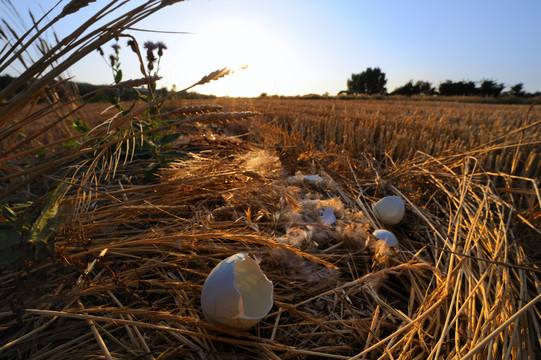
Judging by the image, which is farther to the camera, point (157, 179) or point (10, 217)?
point (157, 179)

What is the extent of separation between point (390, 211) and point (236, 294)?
1013mm

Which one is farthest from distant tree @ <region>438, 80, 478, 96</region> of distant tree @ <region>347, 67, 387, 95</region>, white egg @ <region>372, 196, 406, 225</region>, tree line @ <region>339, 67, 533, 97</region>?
white egg @ <region>372, 196, 406, 225</region>

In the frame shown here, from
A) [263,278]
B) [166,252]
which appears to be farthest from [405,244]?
[166,252]

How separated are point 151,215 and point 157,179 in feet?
1.19

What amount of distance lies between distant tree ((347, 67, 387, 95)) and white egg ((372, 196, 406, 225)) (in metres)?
→ 40.6

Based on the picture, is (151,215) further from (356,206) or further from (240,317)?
(356,206)

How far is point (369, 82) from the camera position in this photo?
38375 millimetres

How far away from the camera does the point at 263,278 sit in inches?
35.2

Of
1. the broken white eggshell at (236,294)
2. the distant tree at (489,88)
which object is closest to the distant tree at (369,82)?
the distant tree at (489,88)

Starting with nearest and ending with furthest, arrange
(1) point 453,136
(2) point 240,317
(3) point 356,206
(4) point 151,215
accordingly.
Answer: (2) point 240,317
(4) point 151,215
(3) point 356,206
(1) point 453,136

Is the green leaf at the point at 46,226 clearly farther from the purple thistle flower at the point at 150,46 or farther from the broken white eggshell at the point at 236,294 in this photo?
the purple thistle flower at the point at 150,46

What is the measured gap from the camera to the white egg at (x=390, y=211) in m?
1.38

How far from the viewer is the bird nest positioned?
76 centimetres

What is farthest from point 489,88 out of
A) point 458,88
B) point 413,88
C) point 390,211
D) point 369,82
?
point 390,211
